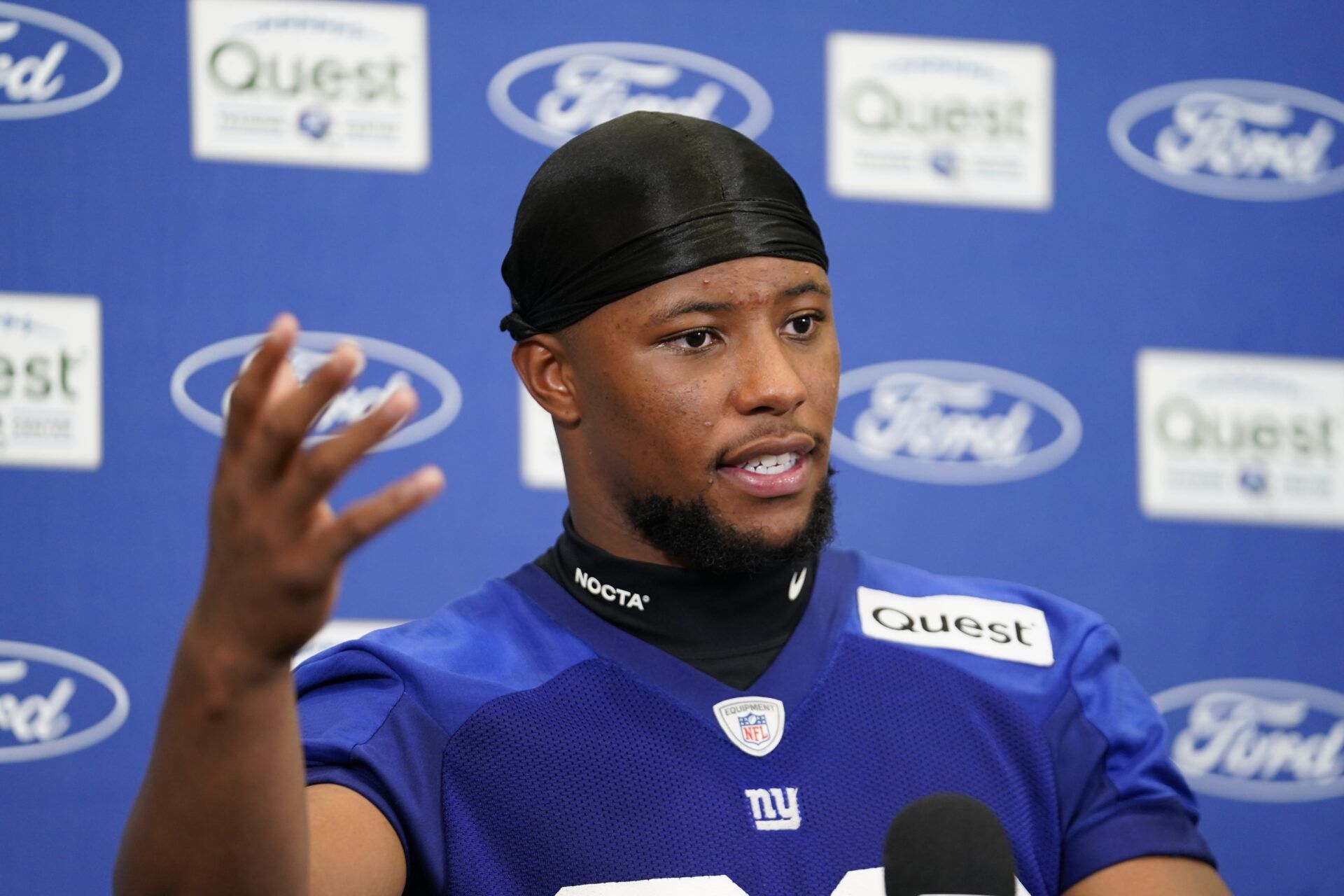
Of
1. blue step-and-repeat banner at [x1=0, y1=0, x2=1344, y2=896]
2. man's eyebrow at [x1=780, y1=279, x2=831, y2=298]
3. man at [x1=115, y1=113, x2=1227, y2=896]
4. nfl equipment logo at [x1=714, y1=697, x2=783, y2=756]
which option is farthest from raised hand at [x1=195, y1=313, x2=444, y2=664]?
blue step-and-repeat banner at [x1=0, y1=0, x2=1344, y2=896]

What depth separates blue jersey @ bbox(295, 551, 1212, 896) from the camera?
156 centimetres

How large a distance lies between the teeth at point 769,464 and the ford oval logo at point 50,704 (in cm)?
125

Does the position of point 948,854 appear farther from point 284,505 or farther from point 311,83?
point 311,83

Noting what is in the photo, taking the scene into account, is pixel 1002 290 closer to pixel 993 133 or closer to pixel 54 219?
pixel 993 133

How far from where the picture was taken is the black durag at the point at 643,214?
5.61 feet

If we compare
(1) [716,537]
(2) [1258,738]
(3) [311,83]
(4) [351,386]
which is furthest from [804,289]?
(2) [1258,738]

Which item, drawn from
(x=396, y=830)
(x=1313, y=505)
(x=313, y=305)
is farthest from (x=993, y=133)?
(x=396, y=830)

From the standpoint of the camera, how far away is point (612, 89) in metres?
2.77

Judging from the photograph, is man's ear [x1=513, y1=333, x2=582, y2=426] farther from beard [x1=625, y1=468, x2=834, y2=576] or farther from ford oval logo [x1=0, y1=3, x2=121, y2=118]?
ford oval logo [x1=0, y1=3, x2=121, y2=118]

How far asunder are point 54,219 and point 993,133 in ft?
5.14

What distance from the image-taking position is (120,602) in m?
2.51

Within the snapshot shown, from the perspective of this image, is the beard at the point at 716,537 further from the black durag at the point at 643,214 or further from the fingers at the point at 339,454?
the fingers at the point at 339,454

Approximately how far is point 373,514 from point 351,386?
5.56ft

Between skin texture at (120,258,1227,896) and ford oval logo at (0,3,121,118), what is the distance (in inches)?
50.3
